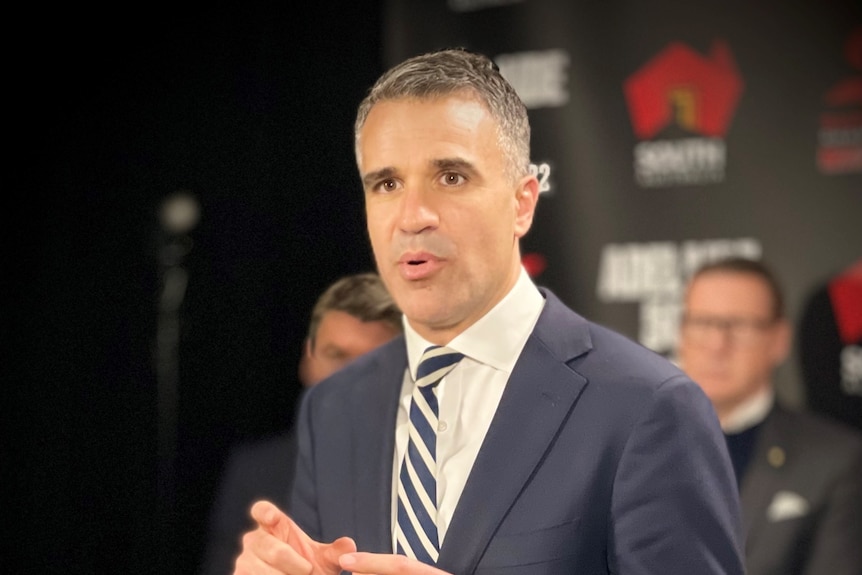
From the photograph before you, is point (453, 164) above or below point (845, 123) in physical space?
below

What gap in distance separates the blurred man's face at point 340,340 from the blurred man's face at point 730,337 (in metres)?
1.28

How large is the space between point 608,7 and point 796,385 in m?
1.13

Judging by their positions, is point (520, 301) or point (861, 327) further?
point (861, 327)

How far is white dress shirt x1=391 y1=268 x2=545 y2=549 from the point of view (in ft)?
4.40

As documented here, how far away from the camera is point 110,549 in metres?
2.22

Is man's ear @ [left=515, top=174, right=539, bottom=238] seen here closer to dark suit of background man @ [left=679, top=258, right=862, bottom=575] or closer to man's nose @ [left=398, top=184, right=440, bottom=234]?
man's nose @ [left=398, top=184, right=440, bottom=234]

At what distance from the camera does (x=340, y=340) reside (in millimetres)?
1725

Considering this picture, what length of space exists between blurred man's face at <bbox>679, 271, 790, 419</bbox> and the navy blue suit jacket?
4.71 feet

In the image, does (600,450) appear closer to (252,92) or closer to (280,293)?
(280,293)

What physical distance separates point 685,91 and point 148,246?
4.74ft

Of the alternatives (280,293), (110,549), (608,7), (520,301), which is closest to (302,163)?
(280,293)

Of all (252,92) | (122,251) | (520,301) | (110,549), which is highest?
(252,92)

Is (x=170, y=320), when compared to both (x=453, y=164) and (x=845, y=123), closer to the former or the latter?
(x=453, y=164)

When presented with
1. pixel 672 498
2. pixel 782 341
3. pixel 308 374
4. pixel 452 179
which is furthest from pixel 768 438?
pixel 452 179
